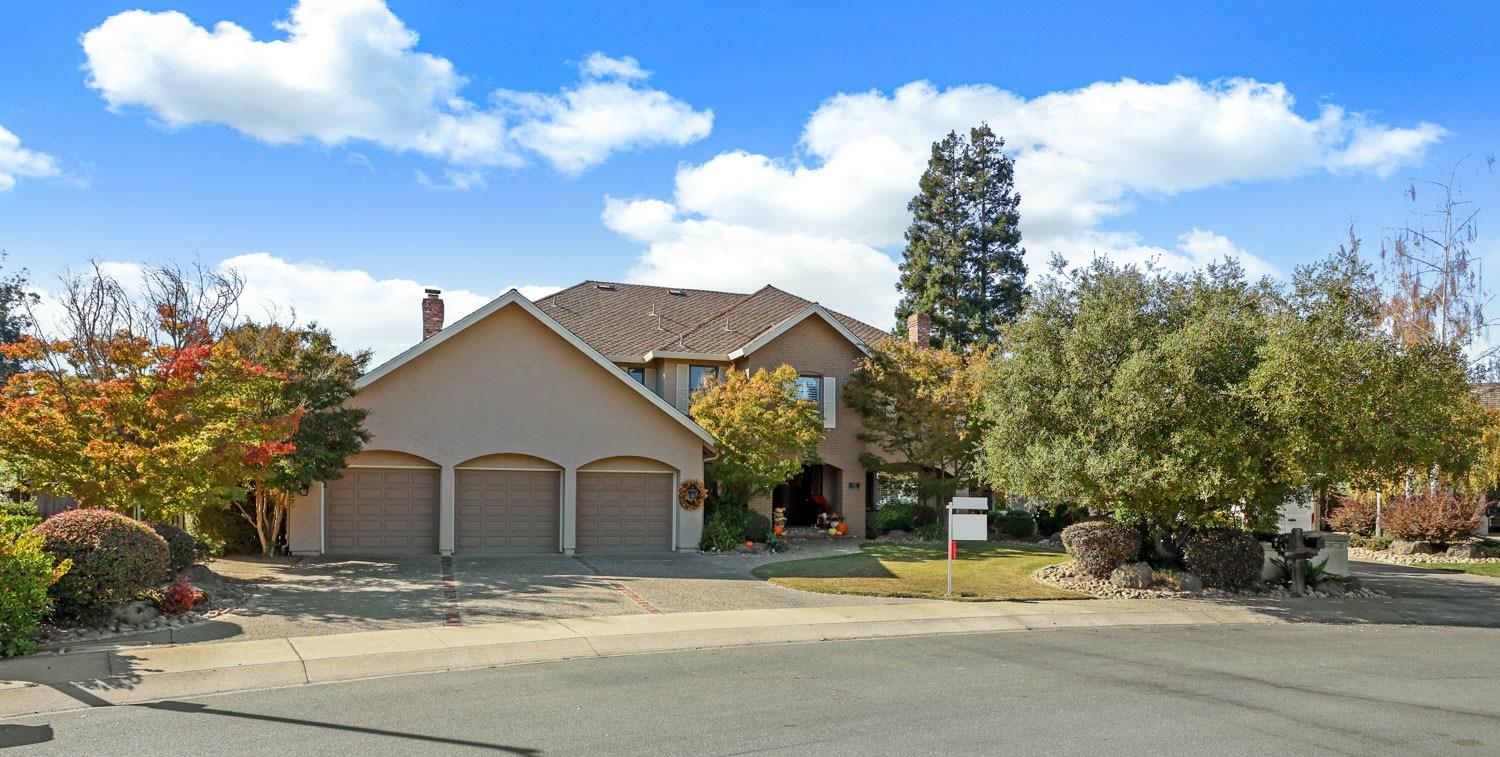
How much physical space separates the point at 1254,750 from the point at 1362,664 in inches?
220

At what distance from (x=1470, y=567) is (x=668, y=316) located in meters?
23.3

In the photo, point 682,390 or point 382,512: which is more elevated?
point 682,390

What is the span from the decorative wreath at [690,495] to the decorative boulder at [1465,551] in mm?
20404

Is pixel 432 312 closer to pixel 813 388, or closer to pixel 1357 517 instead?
pixel 813 388

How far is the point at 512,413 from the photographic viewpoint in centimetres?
2384

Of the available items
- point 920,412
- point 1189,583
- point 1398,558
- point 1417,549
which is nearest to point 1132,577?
point 1189,583

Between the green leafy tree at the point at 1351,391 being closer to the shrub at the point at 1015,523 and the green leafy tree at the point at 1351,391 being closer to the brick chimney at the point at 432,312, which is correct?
the shrub at the point at 1015,523

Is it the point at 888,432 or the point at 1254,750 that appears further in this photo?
the point at 888,432

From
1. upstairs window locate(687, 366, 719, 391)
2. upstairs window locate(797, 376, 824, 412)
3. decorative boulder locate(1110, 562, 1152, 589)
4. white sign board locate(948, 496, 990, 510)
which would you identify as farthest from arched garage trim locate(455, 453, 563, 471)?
decorative boulder locate(1110, 562, 1152, 589)

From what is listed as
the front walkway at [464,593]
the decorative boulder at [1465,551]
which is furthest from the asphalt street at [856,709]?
the decorative boulder at [1465,551]

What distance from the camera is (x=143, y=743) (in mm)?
7980

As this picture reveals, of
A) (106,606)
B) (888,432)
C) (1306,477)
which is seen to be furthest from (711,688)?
(888,432)

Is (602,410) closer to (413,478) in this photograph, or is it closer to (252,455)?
(413,478)

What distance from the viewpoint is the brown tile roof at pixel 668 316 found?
31.3m
